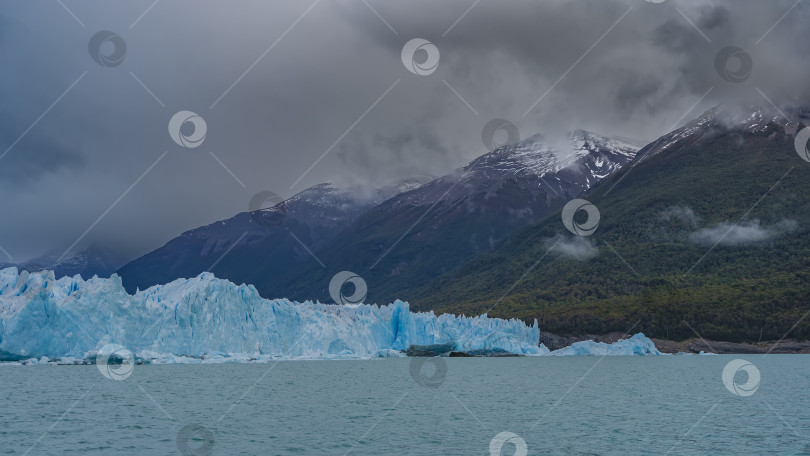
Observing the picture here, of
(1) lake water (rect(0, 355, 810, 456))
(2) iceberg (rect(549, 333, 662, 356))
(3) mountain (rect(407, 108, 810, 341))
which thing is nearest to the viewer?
(1) lake water (rect(0, 355, 810, 456))

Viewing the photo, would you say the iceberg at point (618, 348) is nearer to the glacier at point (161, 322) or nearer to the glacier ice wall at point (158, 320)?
the glacier ice wall at point (158, 320)

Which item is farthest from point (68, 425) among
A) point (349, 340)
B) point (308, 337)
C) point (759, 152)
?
point (759, 152)

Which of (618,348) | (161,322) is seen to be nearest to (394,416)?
(161,322)

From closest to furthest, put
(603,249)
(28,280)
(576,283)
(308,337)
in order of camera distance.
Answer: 1. (28,280)
2. (308,337)
3. (576,283)
4. (603,249)

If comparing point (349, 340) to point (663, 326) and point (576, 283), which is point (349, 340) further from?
point (576, 283)

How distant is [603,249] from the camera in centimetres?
16775

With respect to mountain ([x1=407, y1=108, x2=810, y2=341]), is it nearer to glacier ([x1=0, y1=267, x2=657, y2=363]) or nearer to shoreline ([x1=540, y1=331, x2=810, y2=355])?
shoreline ([x1=540, y1=331, x2=810, y2=355])

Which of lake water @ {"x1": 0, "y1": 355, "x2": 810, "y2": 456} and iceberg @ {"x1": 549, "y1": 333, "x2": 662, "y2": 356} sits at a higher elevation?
iceberg @ {"x1": 549, "y1": 333, "x2": 662, "y2": 356}

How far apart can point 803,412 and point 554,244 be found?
509 feet

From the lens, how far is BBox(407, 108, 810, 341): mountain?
117938 millimetres

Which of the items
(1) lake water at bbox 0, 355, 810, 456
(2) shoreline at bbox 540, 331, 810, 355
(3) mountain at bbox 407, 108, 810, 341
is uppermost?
(3) mountain at bbox 407, 108, 810, 341

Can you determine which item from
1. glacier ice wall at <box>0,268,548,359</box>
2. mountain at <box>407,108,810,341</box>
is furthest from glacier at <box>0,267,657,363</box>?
mountain at <box>407,108,810,341</box>

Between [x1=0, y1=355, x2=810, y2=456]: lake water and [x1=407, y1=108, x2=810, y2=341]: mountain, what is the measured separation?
61078mm

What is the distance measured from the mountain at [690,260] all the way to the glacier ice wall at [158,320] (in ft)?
192
